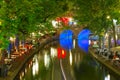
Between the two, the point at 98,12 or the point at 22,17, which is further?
the point at 98,12

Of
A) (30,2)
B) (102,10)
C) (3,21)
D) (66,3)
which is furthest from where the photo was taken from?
(66,3)

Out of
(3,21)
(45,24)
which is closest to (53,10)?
(45,24)

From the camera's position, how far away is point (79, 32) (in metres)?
145

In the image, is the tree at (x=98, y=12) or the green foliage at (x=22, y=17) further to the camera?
the tree at (x=98, y=12)

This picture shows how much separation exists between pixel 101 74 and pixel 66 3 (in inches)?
590

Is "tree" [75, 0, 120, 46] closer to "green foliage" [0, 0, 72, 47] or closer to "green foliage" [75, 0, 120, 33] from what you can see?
"green foliage" [75, 0, 120, 33]

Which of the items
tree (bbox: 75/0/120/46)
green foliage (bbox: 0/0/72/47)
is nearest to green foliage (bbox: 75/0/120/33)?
tree (bbox: 75/0/120/46)

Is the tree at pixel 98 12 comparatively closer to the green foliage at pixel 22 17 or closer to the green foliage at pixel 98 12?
the green foliage at pixel 98 12

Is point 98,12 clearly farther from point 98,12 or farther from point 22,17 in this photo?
point 22,17

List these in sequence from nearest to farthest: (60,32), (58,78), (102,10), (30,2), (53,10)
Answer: (30,2)
(58,78)
(53,10)
(102,10)
(60,32)

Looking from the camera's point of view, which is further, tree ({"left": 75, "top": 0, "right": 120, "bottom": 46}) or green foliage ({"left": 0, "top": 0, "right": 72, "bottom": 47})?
tree ({"left": 75, "top": 0, "right": 120, "bottom": 46})

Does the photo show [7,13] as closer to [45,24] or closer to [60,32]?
[45,24]

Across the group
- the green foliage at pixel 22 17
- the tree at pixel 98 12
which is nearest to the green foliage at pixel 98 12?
the tree at pixel 98 12

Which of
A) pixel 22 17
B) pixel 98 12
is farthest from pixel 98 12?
pixel 22 17
